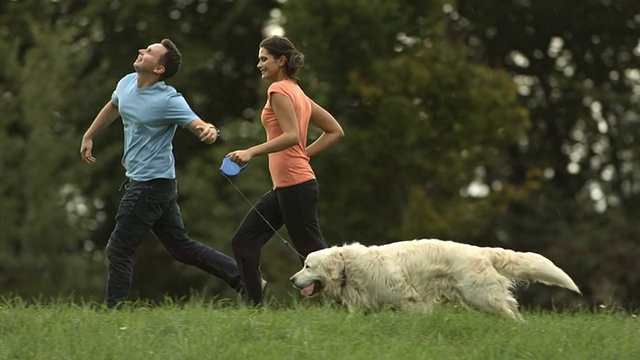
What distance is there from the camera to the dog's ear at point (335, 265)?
25.2ft

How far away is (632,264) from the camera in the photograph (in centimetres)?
2594

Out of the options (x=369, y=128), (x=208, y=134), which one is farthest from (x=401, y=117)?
(x=208, y=134)

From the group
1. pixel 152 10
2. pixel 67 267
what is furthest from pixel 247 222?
pixel 152 10

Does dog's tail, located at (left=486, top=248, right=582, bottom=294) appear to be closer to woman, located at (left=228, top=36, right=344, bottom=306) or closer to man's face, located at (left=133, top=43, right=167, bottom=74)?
woman, located at (left=228, top=36, right=344, bottom=306)

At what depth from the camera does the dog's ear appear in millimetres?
7688

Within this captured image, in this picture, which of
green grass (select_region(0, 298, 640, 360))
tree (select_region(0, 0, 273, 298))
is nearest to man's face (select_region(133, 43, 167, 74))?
green grass (select_region(0, 298, 640, 360))

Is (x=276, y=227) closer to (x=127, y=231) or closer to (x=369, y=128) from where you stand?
(x=127, y=231)

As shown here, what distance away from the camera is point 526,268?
761cm

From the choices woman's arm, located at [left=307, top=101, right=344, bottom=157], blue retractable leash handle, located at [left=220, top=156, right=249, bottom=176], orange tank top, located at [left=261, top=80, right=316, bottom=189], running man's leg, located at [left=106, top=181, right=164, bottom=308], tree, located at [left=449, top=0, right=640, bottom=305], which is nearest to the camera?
blue retractable leash handle, located at [left=220, top=156, right=249, bottom=176]

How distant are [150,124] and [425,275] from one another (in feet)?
6.25

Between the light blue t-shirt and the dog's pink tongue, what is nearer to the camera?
the light blue t-shirt

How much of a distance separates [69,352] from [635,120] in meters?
22.0

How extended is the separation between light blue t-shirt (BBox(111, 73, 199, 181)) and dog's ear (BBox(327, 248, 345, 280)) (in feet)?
3.73

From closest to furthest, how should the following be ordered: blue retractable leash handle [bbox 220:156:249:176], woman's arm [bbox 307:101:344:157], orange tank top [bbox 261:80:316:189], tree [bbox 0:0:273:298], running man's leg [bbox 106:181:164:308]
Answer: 1. blue retractable leash handle [bbox 220:156:249:176]
2. orange tank top [bbox 261:80:316:189]
3. running man's leg [bbox 106:181:164:308]
4. woman's arm [bbox 307:101:344:157]
5. tree [bbox 0:0:273:298]
